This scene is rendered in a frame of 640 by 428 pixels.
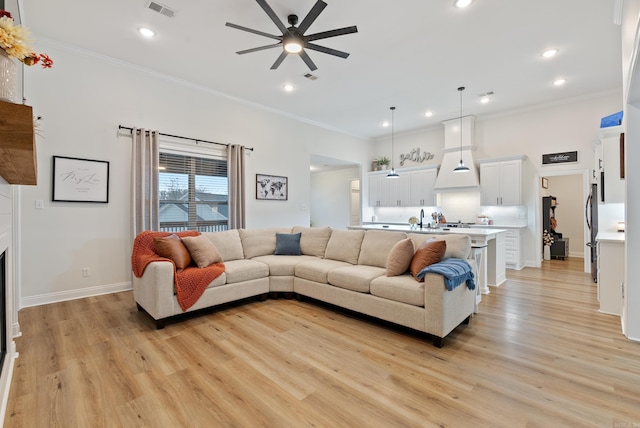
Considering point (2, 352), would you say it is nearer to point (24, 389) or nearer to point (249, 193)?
point (24, 389)

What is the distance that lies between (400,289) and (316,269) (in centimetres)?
119

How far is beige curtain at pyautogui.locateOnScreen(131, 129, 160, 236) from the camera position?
14.1 ft

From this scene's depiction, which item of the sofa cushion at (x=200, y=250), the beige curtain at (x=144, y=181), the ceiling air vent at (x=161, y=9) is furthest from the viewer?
the beige curtain at (x=144, y=181)

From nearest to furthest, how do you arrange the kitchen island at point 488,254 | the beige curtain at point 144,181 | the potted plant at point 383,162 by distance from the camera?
the kitchen island at point 488,254, the beige curtain at point 144,181, the potted plant at point 383,162

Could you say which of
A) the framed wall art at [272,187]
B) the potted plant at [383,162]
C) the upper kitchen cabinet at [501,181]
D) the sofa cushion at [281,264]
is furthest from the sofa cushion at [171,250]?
the potted plant at [383,162]

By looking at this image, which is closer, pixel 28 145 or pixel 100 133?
pixel 28 145

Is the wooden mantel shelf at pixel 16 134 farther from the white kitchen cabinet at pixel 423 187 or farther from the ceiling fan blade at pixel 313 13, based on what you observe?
the white kitchen cabinet at pixel 423 187

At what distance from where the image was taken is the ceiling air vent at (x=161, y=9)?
10.1 feet

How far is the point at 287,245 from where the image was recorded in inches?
179

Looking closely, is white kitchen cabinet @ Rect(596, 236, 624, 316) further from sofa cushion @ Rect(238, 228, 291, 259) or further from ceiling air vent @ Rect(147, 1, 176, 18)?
ceiling air vent @ Rect(147, 1, 176, 18)

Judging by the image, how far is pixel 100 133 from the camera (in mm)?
4109

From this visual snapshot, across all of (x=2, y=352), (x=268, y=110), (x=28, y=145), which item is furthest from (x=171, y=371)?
(x=268, y=110)

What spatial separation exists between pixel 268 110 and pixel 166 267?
4163mm

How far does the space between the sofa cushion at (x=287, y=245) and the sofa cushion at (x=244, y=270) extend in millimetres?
574
